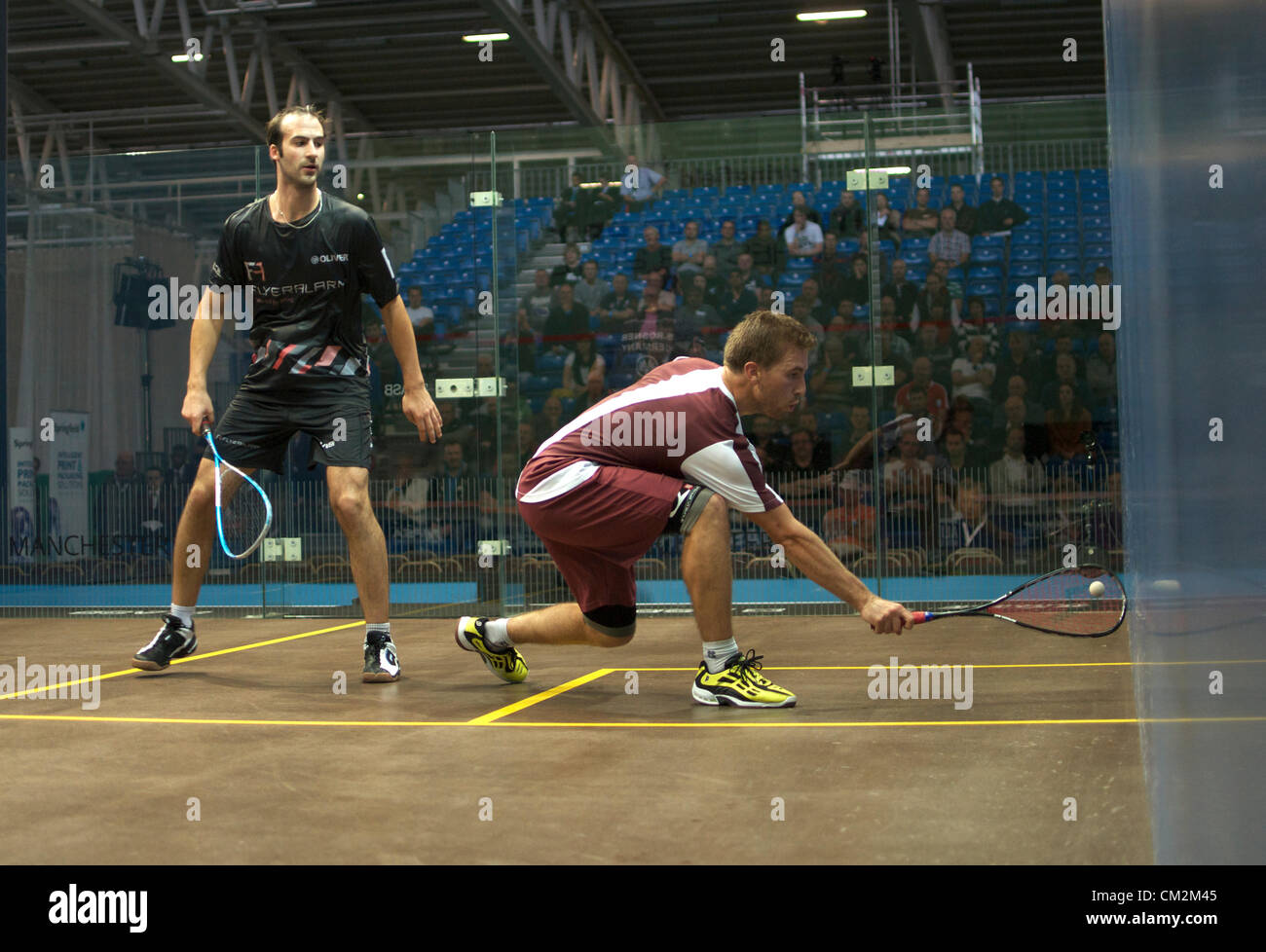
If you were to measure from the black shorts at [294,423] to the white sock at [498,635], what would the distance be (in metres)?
0.65

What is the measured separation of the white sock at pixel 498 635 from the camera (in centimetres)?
371

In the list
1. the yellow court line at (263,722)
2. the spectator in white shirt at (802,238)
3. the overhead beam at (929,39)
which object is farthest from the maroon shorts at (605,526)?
the overhead beam at (929,39)

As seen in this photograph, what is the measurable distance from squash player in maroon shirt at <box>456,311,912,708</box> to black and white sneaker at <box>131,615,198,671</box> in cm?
134

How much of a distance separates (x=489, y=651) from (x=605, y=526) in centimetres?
62

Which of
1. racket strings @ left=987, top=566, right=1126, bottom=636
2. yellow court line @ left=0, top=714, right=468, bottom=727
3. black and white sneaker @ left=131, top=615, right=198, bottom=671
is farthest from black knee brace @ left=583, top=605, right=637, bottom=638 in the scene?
black and white sneaker @ left=131, top=615, right=198, bottom=671

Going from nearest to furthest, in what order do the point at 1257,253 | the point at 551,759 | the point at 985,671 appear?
the point at 1257,253 → the point at 551,759 → the point at 985,671

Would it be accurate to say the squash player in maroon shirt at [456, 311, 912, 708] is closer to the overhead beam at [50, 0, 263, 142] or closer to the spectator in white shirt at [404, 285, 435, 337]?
the spectator in white shirt at [404, 285, 435, 337]

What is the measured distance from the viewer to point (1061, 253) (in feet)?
19.9

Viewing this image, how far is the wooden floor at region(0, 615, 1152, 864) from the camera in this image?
202cm

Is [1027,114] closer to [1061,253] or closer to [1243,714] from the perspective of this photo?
[1061,253]

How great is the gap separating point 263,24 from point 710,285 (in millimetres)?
9536

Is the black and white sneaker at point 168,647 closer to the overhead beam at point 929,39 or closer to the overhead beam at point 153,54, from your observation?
the overhead beam at point 153,54

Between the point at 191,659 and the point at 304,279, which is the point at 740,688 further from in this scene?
the point at 191,659
